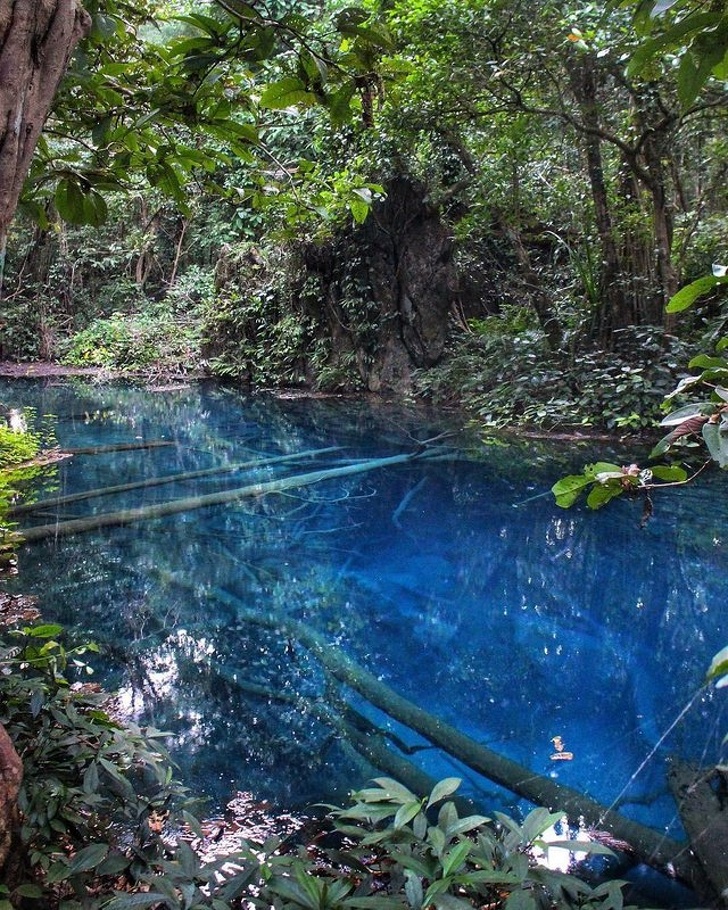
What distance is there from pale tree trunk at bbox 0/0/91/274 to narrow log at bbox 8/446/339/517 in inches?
161

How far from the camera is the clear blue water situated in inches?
96.8

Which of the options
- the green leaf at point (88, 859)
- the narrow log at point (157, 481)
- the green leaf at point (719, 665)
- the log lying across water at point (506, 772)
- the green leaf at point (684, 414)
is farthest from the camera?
the narrow log at point (157, 481)

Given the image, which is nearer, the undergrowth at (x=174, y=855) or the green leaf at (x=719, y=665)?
the green leaf at (x=719, y=665)

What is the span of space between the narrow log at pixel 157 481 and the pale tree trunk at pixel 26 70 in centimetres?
408

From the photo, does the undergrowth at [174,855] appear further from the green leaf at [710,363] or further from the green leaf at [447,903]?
the green leaf at [710,363]

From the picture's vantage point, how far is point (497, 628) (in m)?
3.51

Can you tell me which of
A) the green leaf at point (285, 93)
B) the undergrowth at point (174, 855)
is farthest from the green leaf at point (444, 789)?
the green leaf at point (285, 93)

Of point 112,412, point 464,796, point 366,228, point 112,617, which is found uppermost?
point 366,228

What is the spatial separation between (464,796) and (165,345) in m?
13.1

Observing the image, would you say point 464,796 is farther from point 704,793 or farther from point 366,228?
point 366,228

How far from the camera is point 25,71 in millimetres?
1011

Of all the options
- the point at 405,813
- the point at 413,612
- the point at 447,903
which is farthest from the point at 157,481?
the point at 447,903

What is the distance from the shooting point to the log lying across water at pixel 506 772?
1924 mm

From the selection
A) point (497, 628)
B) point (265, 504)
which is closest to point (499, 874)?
point (497, 628)
